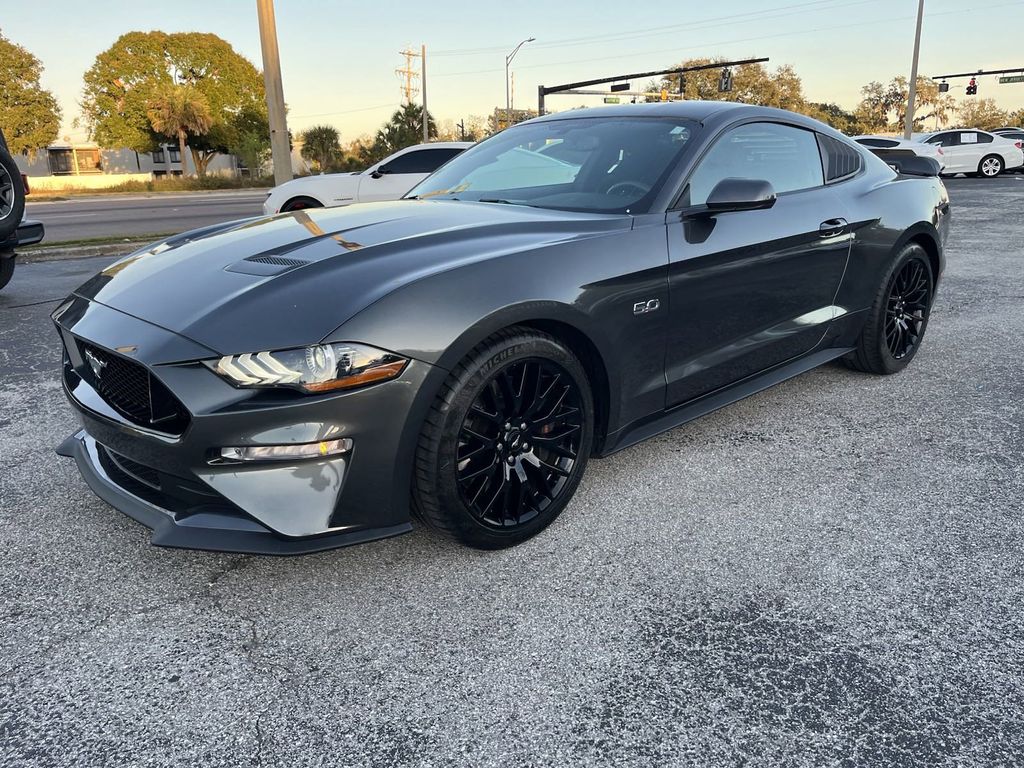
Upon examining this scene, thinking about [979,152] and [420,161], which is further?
[979,152]

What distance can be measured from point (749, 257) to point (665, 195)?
50 cm

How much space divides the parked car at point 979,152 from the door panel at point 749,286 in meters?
25.6

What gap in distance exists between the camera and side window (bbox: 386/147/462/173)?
11.6m

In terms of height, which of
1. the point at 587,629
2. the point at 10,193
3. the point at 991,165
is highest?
the point at 991,165

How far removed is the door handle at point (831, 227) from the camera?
368cm

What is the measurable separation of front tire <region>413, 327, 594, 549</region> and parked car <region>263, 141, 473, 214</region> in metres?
9.26

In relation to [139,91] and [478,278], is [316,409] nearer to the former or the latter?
[478,278]

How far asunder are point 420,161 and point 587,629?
34.1ft

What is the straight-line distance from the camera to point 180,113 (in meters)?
47.1

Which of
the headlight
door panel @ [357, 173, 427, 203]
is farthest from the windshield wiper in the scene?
door panel @ [357, 173, 427, 203]

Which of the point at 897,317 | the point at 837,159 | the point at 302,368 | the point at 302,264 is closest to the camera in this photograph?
the point at 302,368

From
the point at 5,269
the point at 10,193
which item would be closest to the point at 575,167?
the point at 10,193

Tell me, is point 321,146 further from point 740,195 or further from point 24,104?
point 740,195

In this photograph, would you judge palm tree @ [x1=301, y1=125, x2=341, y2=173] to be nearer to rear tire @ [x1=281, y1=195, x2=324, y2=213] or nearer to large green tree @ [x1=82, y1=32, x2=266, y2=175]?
large green tree @ [x1=82, y1=32, x2=266, y2=175]
